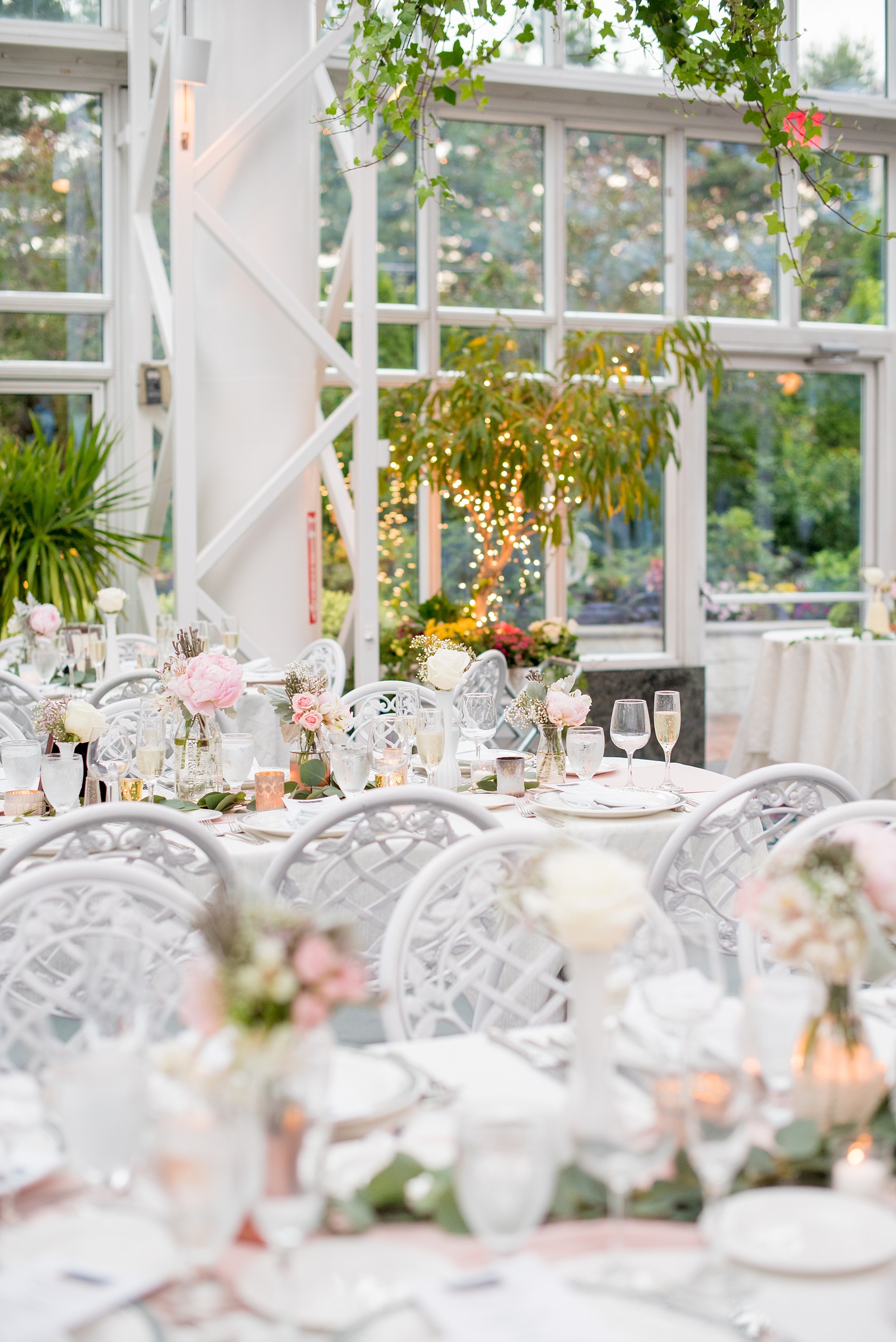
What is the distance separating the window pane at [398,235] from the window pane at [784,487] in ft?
6.98

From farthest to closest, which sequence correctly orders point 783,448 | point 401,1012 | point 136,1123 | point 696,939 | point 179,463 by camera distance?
1. point 783,448
2. point 179,463
3. point 401,1012
4. point 696,939
5. point 136,1123

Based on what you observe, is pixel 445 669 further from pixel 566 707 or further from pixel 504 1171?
pixel 504 1171

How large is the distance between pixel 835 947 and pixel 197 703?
1.95 m

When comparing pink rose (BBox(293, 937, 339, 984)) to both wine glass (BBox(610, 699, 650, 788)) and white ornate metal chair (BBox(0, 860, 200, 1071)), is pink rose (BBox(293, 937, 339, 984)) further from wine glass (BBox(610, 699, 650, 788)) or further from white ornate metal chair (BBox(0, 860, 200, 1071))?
wine glass (BBox(610, 699, 650, 788))

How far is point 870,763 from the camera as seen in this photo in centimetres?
642

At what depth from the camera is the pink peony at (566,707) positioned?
3.12 meters

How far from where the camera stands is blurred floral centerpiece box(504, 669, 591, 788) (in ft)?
10.3

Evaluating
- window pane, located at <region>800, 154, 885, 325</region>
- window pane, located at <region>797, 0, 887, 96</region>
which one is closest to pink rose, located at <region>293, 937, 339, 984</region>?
window pane, located at <region>800, 154, 885, 325</region>

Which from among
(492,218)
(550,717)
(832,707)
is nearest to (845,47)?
(492,218)

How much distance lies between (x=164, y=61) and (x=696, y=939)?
567 centimetres

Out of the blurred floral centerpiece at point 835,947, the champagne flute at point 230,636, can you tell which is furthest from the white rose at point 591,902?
the champagne flute at point 230,636

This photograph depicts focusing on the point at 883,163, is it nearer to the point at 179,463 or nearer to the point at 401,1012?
the point at 179,463

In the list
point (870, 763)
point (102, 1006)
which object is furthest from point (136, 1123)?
point (870, 763)

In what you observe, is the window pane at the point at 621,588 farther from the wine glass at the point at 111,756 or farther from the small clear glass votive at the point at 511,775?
the small clear glass votive at the point at 511,775
